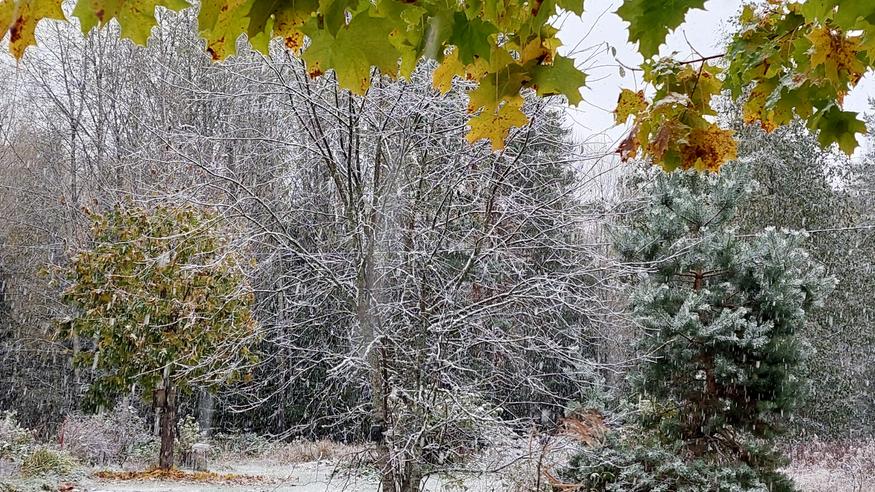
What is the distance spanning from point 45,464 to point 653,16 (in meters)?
7.40

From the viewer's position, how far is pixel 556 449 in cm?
428

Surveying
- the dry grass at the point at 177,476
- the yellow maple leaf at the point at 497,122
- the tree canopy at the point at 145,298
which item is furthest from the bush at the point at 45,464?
the yellow maple leaf at the point at 497,122

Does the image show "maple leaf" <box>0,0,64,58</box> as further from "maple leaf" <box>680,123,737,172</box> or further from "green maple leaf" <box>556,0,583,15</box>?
"maple leaf" <box>680,123,737,172</box>

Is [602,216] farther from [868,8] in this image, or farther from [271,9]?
[271,9]

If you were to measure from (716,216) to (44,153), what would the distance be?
11557 mm

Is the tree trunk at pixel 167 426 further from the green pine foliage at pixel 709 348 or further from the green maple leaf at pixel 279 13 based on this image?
the green maple leaf at pixel 279 13

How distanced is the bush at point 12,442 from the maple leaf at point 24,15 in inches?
278

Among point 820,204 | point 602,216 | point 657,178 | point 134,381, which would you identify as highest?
point 820,204

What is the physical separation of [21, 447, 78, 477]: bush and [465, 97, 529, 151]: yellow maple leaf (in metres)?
6.72

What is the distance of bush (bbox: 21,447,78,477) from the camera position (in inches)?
264

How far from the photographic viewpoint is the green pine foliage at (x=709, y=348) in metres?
5.84

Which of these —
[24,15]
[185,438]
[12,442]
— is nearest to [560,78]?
[24,15]

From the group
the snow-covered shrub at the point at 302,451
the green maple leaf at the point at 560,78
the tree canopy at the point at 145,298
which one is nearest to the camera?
the green maple leaf at the point at 560,78

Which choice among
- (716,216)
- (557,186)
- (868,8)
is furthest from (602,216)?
(868,8)
